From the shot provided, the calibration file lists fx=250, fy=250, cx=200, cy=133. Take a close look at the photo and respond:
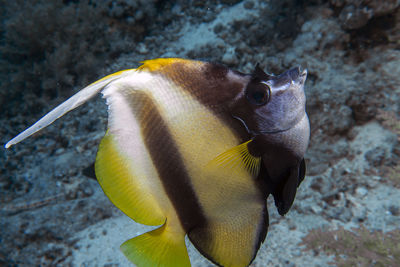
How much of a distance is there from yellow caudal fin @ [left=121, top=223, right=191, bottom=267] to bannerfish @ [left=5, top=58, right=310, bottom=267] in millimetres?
45

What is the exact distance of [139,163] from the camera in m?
0.72

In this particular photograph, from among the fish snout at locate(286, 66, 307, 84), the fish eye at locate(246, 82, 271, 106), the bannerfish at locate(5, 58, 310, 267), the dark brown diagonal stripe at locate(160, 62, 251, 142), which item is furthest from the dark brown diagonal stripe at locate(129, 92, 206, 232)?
the fish snout at locate(286, 66, 307, 84)

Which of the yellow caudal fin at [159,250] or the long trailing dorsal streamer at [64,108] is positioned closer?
the long trailing dorsal streamer at [64,108]

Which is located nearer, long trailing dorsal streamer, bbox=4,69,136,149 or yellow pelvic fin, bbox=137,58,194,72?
long trailing dorsal streamer, bbox=4,69,136,149

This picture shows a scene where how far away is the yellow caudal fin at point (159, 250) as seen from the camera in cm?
79

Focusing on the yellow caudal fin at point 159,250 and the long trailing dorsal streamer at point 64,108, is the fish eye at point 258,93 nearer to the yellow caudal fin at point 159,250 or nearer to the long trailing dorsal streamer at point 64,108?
the long trailing dorsal streamer at point 64,108

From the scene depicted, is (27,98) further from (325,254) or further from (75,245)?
(325,254)

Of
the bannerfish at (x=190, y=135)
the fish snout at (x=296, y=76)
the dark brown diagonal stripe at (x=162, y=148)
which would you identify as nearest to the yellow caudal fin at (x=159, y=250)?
the bannerfish at (x=190, y=135)

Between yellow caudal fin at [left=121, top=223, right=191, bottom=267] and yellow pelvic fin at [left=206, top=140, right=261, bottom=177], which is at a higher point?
yellow pelvic fin at [left=206, top=140, right=261, bottom=177]

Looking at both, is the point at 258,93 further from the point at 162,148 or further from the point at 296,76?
the point at 162,148

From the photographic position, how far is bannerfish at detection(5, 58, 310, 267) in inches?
27.8

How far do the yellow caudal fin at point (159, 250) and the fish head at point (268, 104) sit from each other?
16.4 inches

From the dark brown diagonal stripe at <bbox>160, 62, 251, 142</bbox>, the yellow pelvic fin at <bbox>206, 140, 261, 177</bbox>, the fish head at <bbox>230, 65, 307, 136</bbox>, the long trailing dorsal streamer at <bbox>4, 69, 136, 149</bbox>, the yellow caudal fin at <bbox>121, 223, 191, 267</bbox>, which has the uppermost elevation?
the long trailing dorsal streamer at <bbox>4, 69, 136, 149</bbox>

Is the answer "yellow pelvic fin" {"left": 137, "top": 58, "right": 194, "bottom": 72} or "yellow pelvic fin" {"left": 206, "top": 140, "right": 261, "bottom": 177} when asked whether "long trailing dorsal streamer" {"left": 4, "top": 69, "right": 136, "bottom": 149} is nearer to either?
"yellow pelvic fin" {"left": 137, "top": 58, "right": 194, "bottom": 72}
